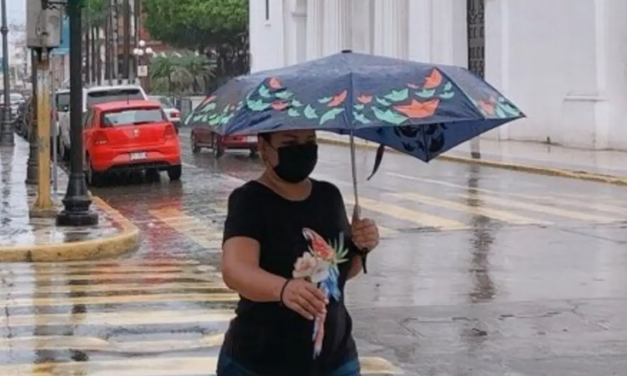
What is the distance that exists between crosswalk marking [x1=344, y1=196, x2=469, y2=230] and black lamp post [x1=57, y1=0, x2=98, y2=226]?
4.23 meters

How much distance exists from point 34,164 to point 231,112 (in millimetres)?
20468

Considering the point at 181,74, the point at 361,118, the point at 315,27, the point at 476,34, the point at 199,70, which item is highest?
the point at 315,27

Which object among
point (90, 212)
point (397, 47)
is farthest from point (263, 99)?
point (397, 47)

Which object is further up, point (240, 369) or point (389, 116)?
point (389, 116)

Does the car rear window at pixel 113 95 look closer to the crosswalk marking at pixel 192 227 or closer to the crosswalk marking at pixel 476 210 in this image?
the crosswalk marking at pixel 192 227

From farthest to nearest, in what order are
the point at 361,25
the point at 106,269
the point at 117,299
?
the point at 361,25, the point at 106,269, the point at 117,299

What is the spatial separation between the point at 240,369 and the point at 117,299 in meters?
6.92

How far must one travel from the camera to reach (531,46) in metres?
38.4

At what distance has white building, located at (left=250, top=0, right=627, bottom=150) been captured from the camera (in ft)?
109

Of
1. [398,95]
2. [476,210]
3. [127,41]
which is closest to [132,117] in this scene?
[476,210]

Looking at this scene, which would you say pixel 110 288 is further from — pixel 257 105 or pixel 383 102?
pixel 383 102

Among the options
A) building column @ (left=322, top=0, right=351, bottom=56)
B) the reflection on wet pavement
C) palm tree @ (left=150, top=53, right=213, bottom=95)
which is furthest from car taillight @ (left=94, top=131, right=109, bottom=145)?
palm tree @ (left=150, top=53, right=213, bottom=95)

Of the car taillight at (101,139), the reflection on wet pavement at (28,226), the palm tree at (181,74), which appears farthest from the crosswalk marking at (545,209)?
the palm tree at (181,74)

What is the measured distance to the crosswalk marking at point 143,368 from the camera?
26.8 feet
